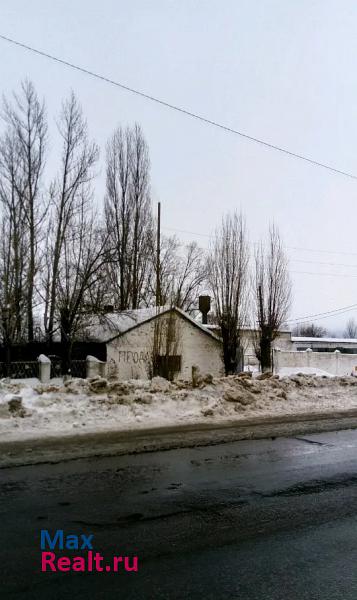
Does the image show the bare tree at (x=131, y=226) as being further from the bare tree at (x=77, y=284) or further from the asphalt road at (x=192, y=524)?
the asphalt road at (x=192, y=524)

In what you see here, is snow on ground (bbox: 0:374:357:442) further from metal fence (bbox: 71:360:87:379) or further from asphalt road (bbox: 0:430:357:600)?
metal fence (bbox: 71:360:87:379)

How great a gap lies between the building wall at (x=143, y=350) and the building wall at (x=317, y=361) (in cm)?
973

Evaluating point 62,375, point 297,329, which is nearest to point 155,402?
point 62,375

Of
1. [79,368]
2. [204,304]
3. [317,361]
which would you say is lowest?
[317,361]

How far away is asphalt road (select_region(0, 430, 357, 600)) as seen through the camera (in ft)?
11.2

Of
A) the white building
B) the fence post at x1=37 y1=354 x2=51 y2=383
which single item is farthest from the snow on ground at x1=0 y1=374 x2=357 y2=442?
the fence post at x1=37 y1=354 x2=51 y2=383

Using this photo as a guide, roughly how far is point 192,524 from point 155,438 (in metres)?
4.18

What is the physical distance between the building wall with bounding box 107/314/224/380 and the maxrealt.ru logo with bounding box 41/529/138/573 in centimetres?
1831

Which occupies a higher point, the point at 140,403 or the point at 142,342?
the point at 142,342

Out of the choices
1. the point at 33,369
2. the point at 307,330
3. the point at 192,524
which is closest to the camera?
the point at 192,524

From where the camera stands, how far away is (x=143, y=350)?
79.4 feet

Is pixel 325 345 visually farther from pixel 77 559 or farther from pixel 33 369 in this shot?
pixel 77 559

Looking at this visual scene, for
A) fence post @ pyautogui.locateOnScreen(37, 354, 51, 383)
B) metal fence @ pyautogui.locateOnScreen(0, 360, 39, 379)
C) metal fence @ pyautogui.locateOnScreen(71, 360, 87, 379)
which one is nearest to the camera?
metal fence @ pyautogui.locateOnScreen(0, 360, 39, 379)

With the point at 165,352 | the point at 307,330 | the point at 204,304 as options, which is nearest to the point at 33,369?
the point at 165,352
